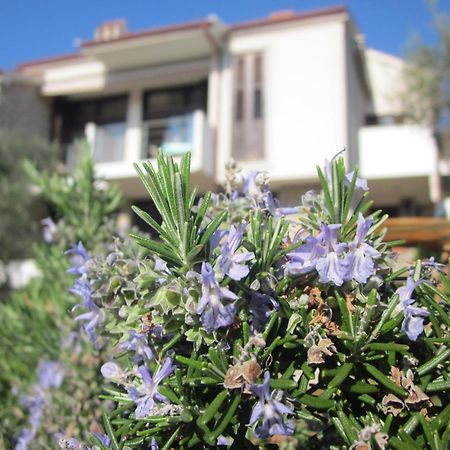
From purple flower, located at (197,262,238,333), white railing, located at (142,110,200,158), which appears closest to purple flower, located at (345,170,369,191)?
purple flower, located at (197,262,238,333)

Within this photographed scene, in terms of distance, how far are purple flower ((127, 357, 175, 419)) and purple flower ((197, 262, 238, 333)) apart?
0.17 metres

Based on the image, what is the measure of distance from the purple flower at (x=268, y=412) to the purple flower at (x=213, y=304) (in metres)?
0.12

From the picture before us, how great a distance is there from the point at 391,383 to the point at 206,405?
35 cm

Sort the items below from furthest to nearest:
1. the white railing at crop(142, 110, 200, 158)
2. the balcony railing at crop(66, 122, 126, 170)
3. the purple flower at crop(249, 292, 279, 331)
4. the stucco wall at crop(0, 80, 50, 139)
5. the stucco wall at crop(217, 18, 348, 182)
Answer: the stucco wall at crop(0, 80, 50, 139)
the white railing at crop(142, 110, 200, 158)
the balcony railing at crop(66, 122, 126, 170)
the stucco wall at crop(217, 18, 348, 182)
the purple flower at crop(249, 292, 279, 331)

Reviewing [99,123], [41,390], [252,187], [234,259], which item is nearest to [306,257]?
[234,259]

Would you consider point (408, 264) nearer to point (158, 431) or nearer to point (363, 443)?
point (363, 443)

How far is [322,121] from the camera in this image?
11.9 m

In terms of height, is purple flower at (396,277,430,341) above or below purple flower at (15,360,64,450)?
above

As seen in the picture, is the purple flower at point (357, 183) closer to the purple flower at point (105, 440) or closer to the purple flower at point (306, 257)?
the purple flower at point (306, 257)

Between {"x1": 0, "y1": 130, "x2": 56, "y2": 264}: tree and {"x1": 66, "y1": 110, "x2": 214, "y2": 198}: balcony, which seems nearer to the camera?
{"x1": 66, "y1": 110, "x2": 214, "y2": 198}: balcony

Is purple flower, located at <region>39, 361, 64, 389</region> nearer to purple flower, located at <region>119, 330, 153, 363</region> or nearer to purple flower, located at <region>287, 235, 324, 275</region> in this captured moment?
purple flower, located at <region>119, 330, 153, 363</region>

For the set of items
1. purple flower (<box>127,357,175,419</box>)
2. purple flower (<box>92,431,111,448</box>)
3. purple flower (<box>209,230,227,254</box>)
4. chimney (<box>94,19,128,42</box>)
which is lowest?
purple flower (<box>92,431,111,448</box>)

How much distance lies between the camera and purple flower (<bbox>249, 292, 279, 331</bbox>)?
1081 millimetres

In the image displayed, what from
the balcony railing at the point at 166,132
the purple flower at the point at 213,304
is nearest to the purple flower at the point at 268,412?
the purple flower at the point at 213,304
